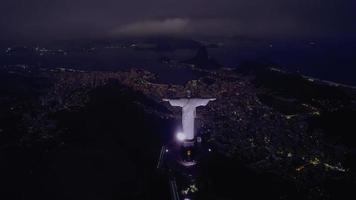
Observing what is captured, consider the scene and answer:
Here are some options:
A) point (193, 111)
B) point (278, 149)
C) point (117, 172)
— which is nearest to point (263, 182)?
point (278, 149)

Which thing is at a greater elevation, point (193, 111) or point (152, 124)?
point (193, 111)

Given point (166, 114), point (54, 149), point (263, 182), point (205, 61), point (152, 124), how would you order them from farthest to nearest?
point (205, 61) → point (166, 114) → point (152, 124) → point (54, 149) → point (263, 182)

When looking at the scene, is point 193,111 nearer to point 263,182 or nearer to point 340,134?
point 263,182

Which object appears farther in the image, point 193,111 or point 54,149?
point 54,149

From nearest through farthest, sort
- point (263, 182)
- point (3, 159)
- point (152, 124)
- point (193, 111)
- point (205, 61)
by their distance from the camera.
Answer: point (193, 111)
point (263, 182)
point (3, 159)
point (152, 124)
point (205, 61)

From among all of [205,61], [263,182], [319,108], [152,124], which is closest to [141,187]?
[263,182]

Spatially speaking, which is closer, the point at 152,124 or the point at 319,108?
the point at 152,124

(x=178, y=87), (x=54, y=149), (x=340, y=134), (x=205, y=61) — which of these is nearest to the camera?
(x=54, y=149)

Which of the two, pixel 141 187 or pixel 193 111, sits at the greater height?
pixel 193 111

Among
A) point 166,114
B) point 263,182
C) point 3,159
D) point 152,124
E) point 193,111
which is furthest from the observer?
point 166,114

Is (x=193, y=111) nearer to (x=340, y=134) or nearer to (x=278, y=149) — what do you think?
(x=278, y=149)
